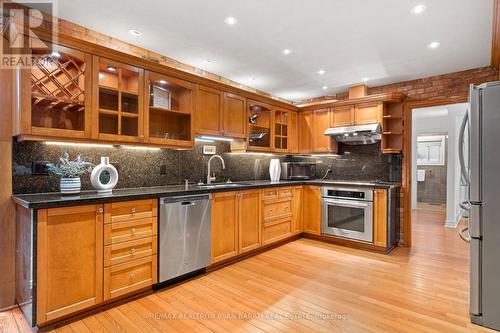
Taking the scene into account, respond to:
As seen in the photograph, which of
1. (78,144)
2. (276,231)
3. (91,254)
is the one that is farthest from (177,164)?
(276,231)

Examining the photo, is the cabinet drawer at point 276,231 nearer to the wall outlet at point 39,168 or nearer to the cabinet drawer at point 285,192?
the cabinet drawer at point 285,192

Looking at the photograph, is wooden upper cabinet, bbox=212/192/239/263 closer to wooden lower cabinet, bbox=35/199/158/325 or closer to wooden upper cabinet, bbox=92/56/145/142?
wooden lower cabinet, bbox=35/199/158/325

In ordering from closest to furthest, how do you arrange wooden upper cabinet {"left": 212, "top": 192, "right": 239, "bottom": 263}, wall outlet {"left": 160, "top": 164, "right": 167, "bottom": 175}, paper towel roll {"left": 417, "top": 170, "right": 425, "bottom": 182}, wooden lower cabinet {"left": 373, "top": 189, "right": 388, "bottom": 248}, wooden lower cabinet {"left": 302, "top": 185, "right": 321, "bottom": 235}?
wooden upper cabinet {"left": 212, "top": 192, "right": 239, "bottom": 263}
wall outlet {"left": 160, "top": 164, "right": 167, "bottom": 175}
wooden lower cabinet {"left": 373, "top": 189, "right": 388, "bottom": 248}
wooden lower cabinet {"left": 302, "top": 185, "right": 321, "bottom": 235}
paper towel roll {"left": 417, "top": 170, "right": 425, "bottom": 182}

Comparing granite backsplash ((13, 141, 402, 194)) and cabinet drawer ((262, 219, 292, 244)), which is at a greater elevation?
granite backsplash ((13, 141, 402, 194))

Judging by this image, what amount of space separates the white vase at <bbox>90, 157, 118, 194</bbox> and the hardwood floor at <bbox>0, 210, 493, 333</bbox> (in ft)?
3.53

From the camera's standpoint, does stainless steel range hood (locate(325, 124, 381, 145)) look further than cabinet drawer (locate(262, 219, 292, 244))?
Yes

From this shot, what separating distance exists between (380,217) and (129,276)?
327cm

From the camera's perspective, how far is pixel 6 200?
7.21ft

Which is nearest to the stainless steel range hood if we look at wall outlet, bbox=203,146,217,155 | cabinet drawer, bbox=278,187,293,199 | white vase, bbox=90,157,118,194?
cabinet drawer, bbox=278,187,293,199

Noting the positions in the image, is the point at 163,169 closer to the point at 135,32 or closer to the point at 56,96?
the point at 56,96

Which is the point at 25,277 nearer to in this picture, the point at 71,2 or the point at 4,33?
the point at 4,33

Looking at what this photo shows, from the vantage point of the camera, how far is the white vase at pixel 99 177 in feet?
8.06

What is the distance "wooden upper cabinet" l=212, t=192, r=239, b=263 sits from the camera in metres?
3.09

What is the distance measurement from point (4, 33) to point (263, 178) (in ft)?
12.2
